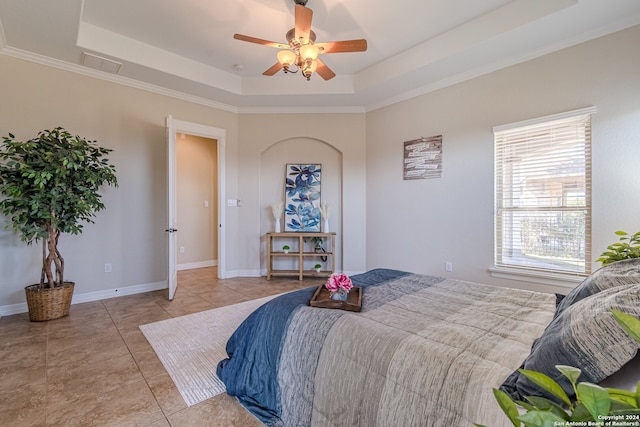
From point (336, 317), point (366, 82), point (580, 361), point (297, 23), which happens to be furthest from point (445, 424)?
point (366, 82)

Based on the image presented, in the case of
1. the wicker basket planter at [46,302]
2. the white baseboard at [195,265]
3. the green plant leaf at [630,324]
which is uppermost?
the green plant leaf at [630,324]

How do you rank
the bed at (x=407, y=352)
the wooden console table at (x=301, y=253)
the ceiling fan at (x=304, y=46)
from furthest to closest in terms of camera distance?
the wooden console table at (x=301, y=253), the ceiling fan at (x=304, y=46), the bed at (x=407, y=352)

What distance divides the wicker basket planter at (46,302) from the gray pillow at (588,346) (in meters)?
3.86

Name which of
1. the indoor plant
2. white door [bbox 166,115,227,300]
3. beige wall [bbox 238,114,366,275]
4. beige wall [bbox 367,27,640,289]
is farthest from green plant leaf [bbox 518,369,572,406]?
beige wall [bbox 238,114,366,275]

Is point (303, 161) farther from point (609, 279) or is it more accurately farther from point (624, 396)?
point (624, 396)

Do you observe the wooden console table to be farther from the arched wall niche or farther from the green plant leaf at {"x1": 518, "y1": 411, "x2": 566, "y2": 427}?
the green plant leaf at {"x1": 518, "y1": 411, "x2": 566, "y2": 427}

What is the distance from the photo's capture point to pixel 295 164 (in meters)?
4.96

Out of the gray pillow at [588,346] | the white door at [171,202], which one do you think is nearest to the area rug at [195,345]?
the white door at [171,202]

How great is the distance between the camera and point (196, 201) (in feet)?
18.8

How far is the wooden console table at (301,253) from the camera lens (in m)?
4.62

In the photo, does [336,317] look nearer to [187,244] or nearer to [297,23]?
[297,23]

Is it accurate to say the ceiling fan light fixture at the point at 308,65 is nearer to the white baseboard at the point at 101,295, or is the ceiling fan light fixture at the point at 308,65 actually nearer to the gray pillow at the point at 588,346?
the gray pillow at the point at 588,346

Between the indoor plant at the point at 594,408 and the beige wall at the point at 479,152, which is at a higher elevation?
the beige wall at the point at 479,152

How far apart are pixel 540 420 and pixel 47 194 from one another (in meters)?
3.80
